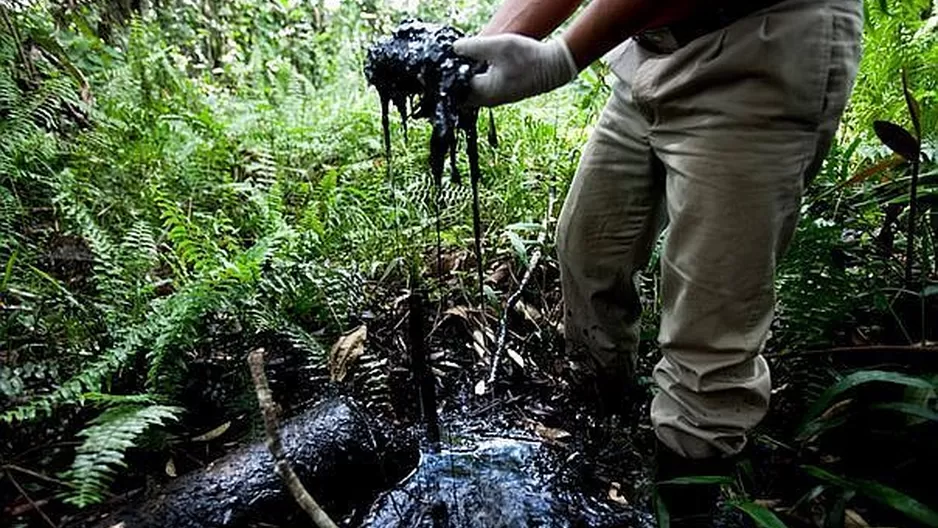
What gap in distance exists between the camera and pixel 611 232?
2213 mm

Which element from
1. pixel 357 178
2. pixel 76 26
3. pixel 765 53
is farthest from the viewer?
pixel 76 26

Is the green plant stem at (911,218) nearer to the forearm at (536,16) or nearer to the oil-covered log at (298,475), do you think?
the forearm at (536,16)

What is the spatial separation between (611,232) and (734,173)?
63 centimetres

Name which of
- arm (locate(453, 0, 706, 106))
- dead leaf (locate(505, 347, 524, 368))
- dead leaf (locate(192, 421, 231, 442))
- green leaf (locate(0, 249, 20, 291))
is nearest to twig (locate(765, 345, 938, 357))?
dead leaf (locate(505, 347, 524, 368))

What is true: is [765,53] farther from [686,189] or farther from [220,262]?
[220,262]

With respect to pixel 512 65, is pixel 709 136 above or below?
below

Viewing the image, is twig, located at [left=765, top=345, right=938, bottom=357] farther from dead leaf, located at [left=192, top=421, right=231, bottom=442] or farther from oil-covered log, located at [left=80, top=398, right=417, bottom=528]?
dead leaf, located at [left=192, top=421, right=231, bottom=442]

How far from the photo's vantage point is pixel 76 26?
14.0ft

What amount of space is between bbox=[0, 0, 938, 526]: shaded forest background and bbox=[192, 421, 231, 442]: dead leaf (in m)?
0.04

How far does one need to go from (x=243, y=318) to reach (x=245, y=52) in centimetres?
437

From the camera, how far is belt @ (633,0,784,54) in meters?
1.57

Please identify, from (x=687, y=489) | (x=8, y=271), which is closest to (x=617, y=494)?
(x=687, y=489)

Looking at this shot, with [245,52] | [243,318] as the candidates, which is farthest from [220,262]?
[245,52]

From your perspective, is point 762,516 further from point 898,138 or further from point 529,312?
point 529,312
